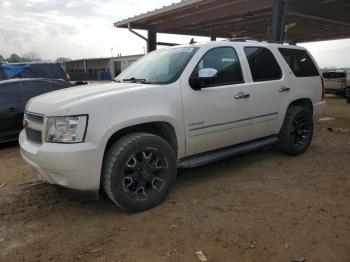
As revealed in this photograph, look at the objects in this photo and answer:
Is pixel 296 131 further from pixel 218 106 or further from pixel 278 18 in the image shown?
pixel 278 18

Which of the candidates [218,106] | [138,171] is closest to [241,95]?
[218,106]

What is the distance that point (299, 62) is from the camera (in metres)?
6.30

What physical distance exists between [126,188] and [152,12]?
946 cm

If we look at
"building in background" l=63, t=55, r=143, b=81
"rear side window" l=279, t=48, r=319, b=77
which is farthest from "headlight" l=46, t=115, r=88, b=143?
"building in background" l=63, t=55, r=143, b=81

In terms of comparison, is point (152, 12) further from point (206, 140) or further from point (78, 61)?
point (78, 61)

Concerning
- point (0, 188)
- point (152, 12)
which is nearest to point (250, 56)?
point (0, 188)

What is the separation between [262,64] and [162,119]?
2.17 m

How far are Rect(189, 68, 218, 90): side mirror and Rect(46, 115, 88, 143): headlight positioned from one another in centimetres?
146

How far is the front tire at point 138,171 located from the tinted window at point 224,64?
124 cm

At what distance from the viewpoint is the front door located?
451cm

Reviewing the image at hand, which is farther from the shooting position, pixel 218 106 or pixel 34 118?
pixel 218 106

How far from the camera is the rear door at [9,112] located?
7.92 m

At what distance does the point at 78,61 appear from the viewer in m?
49.0

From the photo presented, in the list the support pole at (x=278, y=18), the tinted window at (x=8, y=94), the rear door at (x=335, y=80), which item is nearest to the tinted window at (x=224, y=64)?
the support pole at (x=278, y=18)
